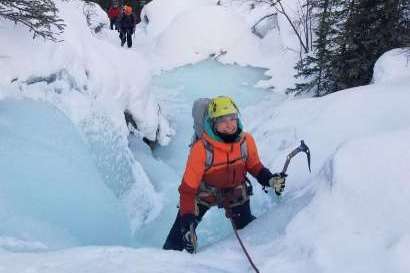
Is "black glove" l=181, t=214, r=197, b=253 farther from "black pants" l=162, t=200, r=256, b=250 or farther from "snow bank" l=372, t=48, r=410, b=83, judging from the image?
"snow bank" l=372, t=48, r=410, b=83

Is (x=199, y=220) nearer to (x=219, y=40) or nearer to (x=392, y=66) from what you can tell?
(x=392, y=66)

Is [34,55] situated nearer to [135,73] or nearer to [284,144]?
[135,73]

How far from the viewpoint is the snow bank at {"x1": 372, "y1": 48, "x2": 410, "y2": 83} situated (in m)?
9.02

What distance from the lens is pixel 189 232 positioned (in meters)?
4.06

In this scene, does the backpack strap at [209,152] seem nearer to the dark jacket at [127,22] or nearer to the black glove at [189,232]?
the black glove at [189,232]

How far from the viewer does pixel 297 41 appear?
19.7 metres

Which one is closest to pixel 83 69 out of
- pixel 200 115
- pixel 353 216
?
pixel 200 115

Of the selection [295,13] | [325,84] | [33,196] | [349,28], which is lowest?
[33,196]

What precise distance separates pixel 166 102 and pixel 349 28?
6420mm

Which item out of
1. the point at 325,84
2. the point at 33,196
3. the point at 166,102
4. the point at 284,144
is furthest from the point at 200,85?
the point at 33,196

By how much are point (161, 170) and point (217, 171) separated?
5.23 meters

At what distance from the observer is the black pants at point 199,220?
4.87 m

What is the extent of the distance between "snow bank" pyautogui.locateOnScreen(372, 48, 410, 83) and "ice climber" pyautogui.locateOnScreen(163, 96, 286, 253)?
5.09m

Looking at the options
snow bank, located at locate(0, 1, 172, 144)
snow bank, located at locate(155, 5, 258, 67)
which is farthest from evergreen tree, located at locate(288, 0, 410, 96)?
snow bank, located at locate(155, 5, 258, 67)
